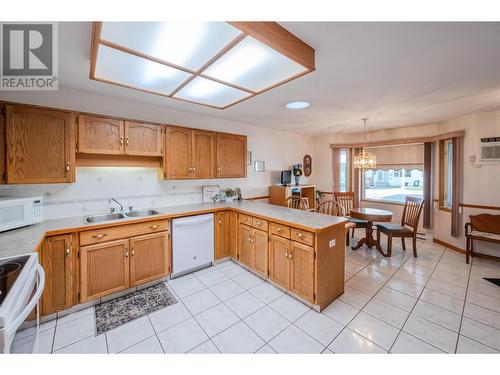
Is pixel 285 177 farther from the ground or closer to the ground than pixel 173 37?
closer to the ground

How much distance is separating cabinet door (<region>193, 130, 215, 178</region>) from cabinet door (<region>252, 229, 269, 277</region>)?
1.19m

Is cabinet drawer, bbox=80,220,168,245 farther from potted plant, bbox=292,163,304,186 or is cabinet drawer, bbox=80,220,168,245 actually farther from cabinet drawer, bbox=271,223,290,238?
potted plant, bbox=292,163,304,186

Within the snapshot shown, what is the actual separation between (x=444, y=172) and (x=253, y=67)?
4.42m

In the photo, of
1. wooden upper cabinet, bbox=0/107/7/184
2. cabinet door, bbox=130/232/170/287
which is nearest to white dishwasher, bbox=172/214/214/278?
cabinet door, bbox=130/232/170/287

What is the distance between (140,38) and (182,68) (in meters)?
0.42

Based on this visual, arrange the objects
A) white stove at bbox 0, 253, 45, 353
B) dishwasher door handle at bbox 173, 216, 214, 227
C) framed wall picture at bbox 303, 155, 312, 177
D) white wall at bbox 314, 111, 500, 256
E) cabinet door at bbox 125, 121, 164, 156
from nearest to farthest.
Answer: white stove at bbox 0, 253, 45, 353 → cabinet door at bbox 125, 121, 164, 156 → dishwasher door handle at bbox 173, 216, 214, 227 → white wall at bbox 314, 111, 500, 256 → framed wall picture at bbox 303, 155, 312, 177

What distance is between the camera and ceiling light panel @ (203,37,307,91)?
4.82 ft

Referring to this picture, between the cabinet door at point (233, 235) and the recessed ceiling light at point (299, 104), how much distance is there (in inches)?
69.3

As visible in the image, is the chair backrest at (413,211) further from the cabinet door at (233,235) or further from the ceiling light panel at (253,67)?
the ceiling light panel at (253,67)

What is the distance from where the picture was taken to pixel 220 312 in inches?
81.7

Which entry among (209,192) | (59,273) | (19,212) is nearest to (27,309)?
(59,273)

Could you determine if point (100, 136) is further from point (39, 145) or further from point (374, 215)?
point (374, 215)

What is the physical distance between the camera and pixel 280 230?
2.37 meters

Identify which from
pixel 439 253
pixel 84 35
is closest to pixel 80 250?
pixel 84 35
